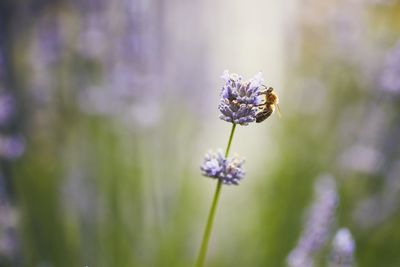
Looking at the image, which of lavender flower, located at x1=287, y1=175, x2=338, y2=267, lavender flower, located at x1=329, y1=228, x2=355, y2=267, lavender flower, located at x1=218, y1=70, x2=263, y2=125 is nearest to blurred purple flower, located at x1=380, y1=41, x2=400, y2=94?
lavender flower, located at x1=287, y1=175, x2=338, y2=267

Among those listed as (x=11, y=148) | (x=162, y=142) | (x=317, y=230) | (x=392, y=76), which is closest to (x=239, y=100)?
(x=317, y=230)

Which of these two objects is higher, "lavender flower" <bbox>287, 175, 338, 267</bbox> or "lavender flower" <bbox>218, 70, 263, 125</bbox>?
"lavender flower" <bbox>218, 70, 263, 125</bbox>

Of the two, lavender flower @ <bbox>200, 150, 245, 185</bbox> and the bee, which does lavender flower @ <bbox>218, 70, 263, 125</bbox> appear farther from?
the bee

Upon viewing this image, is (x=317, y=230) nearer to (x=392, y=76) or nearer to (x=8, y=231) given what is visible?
(x=8, y=231)

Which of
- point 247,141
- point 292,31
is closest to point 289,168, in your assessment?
point 292,31

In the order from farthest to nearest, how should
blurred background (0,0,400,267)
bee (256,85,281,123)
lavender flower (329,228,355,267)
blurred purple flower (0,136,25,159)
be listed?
1. blurred background (0,0,400,267)
2. blurred purple flower (0,136,25,159)
3. bee (256,85,281,123)
4. lavender flower (329,228,355,267)

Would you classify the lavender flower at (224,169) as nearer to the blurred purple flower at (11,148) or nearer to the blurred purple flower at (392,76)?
the blurred purple flower at (11,148)
